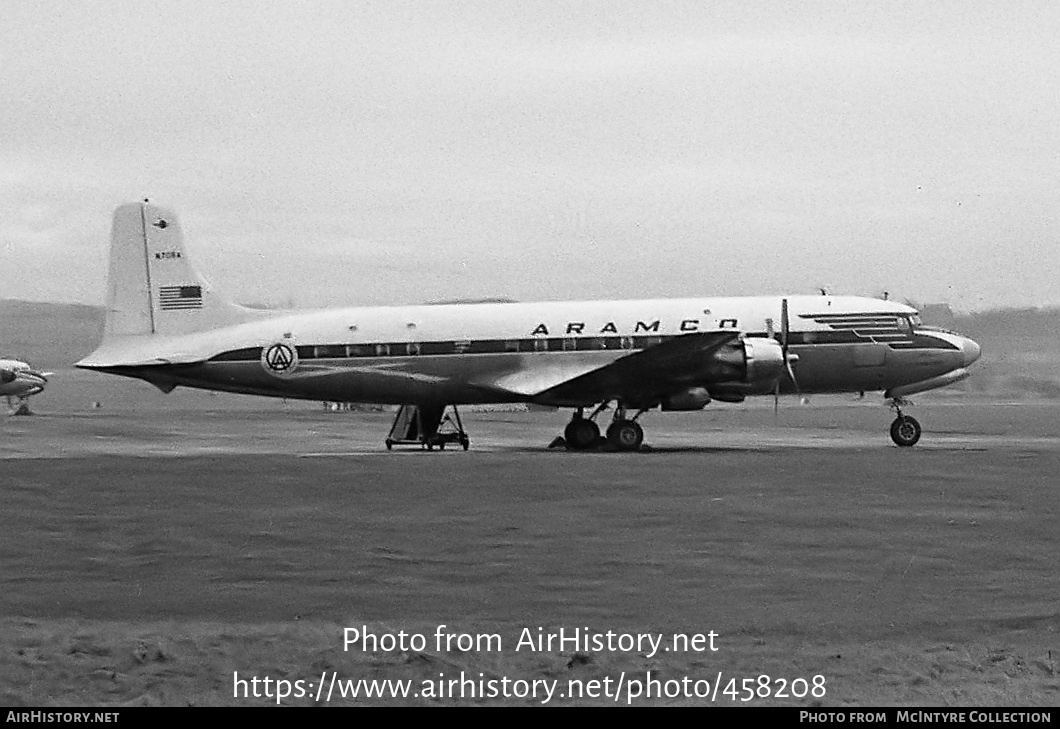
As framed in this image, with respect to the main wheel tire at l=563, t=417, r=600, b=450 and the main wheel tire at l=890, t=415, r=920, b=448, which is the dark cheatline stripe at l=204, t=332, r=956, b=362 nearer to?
the main wheel tire at l=563, t=417, r=600, b=450

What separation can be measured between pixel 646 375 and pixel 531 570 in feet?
72.7

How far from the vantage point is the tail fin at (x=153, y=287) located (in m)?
43.2

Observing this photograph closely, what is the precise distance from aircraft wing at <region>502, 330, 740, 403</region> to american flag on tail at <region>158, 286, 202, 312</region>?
11.7 meters

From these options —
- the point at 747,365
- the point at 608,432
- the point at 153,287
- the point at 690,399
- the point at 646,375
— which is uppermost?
the point at 153,287

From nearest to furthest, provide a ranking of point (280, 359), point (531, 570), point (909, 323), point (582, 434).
→ point (531, 570), point (280, 359), point (582, 434), point (909, 323)

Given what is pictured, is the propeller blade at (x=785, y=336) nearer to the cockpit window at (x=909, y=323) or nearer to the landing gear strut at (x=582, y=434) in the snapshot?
the cockpit window at (x=909, y=323)

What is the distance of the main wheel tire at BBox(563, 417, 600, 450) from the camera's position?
4253 centimetres

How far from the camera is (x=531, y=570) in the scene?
62.9 feet

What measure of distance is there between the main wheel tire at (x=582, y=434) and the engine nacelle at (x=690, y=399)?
9.00 ft

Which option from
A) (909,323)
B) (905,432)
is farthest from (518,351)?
(905,432)

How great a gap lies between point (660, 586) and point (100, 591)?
7.56m

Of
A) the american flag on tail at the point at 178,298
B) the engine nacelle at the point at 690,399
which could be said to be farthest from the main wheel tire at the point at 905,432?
the american flag on tail at the point at 178,298

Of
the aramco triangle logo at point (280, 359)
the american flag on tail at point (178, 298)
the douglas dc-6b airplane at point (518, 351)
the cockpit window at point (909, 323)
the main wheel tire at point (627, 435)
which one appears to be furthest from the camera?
the american flag on tail at point (178, 298)

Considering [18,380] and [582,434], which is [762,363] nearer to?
[582,434]
